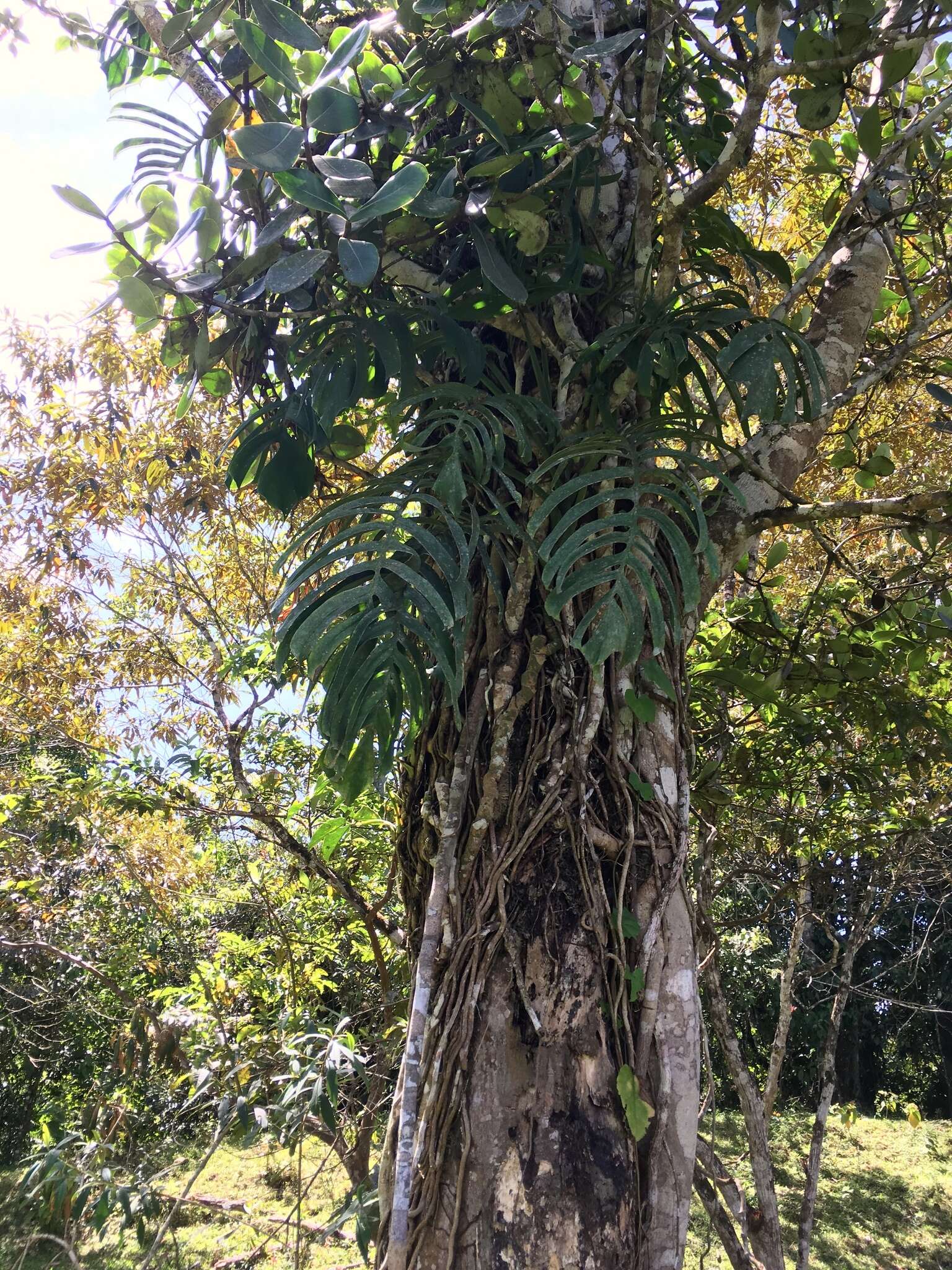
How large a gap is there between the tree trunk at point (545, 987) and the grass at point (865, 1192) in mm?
3205

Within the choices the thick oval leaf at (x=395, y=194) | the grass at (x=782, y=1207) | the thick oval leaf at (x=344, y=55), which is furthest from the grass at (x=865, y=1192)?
the thick oval leaf at (x=344, y=55)

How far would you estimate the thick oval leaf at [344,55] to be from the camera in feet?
3.29

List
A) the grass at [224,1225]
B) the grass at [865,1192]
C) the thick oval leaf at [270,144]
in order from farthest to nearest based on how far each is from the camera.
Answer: the grass at [865,1192]
the grass at [224,1225]
the thick oval leaf at [270,144]

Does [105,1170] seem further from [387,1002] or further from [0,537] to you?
[0,537]

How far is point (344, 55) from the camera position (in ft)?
3.32

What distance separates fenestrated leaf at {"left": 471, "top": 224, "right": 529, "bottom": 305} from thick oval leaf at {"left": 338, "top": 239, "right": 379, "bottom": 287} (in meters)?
0.21

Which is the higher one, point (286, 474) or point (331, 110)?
point (331, 110)

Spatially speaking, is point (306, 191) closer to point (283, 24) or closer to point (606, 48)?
point (283, 24)

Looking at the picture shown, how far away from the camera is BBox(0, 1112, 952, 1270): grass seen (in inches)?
160

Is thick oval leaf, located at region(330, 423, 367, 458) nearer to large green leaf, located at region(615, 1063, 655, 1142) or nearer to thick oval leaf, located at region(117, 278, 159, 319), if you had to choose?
thick oval leaf, located at region(117, 278, 159, 319)

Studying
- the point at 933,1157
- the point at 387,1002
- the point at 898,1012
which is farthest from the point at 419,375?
the point at 898,1012

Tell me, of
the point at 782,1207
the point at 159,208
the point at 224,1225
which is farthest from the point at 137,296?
the point at 782,1207

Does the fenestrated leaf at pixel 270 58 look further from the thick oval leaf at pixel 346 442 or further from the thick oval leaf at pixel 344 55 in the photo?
the thick oval leaf at pixel 346 442

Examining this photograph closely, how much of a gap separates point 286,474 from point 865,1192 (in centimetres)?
571
